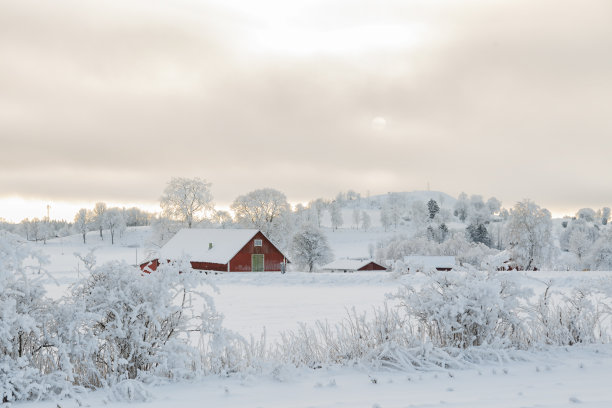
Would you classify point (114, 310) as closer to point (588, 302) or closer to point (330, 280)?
point (588, 302)

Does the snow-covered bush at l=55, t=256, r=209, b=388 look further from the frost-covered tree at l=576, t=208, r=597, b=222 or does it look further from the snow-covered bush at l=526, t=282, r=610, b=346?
the frost-covered tree at l=576, t=208, r=597, b=222

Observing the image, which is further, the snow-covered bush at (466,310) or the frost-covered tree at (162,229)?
the frost-covered tree at (162,229)

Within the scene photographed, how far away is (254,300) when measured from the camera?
78.9 ft

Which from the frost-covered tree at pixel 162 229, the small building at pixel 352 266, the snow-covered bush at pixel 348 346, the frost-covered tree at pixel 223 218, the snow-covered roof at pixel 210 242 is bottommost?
the small building at pixel 352 266

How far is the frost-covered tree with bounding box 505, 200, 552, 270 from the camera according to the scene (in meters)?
55.3

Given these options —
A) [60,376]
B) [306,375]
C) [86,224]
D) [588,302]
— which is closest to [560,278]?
[588,302]

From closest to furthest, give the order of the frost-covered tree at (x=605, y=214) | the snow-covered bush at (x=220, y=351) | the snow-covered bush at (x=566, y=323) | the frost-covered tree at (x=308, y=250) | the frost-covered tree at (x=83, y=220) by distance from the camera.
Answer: the snow-covered bush at (x=220, y=351) → the snow-covered bush at (x=566, y=323) → the frost-covered tree at (x=308, y=250) → the frost-covered tree at (x=83, y=220) → the frost-covered tree at (x=605, y=214)

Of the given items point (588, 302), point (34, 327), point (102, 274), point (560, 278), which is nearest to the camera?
point (34, 327)

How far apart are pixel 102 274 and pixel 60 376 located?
4.06 ft

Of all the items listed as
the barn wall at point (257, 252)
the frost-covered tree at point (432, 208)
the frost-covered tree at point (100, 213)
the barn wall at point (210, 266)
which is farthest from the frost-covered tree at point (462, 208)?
the barn wall at point (210, 266)

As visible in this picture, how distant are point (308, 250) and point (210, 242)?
22.0m

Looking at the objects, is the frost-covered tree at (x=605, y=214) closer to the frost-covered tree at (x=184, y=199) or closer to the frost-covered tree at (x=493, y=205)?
the frost-covered tree at (x=493, y=205)

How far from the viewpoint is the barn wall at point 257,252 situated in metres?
45.2

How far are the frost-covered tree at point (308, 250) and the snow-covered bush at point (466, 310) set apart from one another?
195 feet
